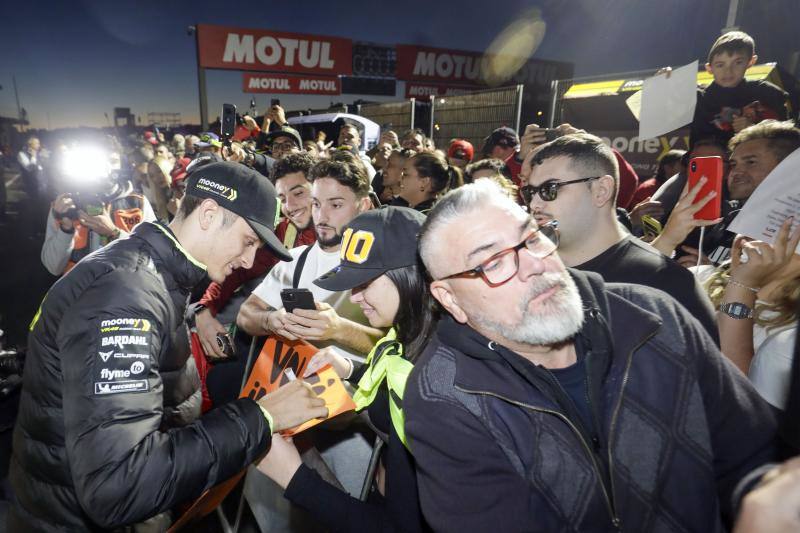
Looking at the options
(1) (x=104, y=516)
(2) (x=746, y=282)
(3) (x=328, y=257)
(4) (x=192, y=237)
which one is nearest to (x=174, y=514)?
(1) (x=104, y=516)

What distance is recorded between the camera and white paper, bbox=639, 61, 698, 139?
3400 mm

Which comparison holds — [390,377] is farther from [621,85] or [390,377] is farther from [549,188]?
[621,85]

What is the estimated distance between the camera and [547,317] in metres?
1.63

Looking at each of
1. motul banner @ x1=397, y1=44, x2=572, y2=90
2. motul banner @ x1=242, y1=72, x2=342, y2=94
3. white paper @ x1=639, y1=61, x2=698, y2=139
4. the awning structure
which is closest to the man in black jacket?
white paper @ x1=639, y1=61, x2=698, y2=139

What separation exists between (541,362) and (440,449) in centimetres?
60

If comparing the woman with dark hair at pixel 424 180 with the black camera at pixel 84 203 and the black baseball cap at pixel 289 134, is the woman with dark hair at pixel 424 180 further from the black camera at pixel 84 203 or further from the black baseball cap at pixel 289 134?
the black baseball cap at pixel 289 134

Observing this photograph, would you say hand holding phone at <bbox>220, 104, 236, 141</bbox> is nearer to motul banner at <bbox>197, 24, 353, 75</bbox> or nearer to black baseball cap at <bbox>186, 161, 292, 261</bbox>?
black baseball cap at <bbox>186, 161, 292, 261</bbox>

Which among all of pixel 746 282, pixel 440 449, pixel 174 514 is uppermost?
pixel 746 282

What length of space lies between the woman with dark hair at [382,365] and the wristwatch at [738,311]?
1.47 meters

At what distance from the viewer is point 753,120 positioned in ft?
13.7

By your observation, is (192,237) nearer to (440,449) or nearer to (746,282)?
(440,449)

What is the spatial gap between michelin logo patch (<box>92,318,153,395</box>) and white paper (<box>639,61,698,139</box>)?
373cm

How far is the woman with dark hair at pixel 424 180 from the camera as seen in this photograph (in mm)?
4605

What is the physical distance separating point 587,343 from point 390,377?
813mm
